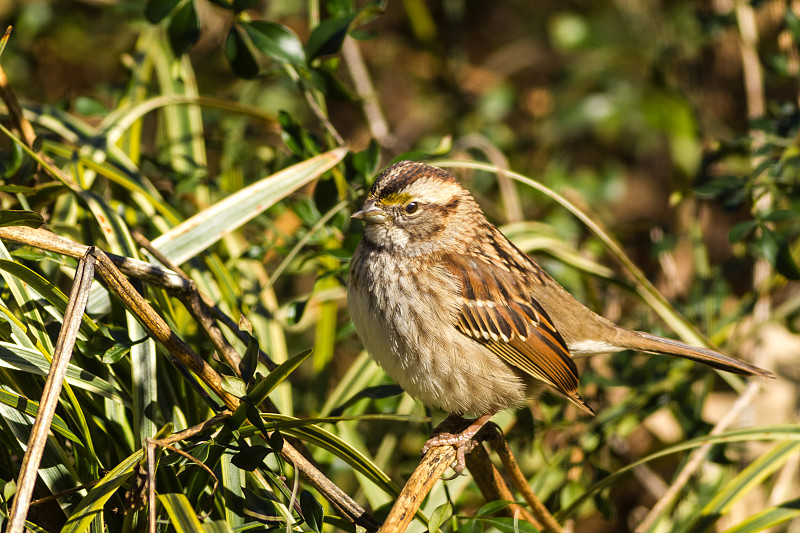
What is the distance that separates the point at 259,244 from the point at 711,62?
123 inches

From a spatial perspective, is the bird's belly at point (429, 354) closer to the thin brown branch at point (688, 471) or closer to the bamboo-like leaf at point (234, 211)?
the bamboo-like leaf at point (234, 211)

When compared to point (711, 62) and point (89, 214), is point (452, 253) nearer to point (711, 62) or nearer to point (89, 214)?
point (89, 214)

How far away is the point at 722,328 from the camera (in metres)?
2.98

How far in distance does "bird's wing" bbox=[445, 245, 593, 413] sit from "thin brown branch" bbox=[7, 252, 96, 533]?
42.4 inches

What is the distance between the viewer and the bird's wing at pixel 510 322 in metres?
2.26

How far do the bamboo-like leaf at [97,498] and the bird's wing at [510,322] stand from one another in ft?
3.39

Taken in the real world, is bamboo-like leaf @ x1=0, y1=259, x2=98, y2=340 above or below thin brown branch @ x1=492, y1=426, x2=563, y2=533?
above

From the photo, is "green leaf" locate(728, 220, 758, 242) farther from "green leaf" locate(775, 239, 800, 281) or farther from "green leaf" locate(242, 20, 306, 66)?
"green leaf" locate(242, 20, 306, 66)

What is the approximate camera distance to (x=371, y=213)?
2.21 metres

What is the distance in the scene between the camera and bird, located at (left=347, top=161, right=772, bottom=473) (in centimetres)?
213

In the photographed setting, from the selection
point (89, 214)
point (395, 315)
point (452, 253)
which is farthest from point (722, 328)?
point (89, 214)

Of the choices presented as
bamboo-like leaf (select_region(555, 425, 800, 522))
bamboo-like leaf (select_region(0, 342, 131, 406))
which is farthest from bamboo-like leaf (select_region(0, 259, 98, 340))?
bamboo-like leaf (select_region(555, 425, 800, 522))

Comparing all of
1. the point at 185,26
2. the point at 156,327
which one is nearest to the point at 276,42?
the point at 185,26

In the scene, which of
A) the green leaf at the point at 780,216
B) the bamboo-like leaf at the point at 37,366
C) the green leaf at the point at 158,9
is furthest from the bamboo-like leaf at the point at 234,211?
the green leaf at the point at 780,216
